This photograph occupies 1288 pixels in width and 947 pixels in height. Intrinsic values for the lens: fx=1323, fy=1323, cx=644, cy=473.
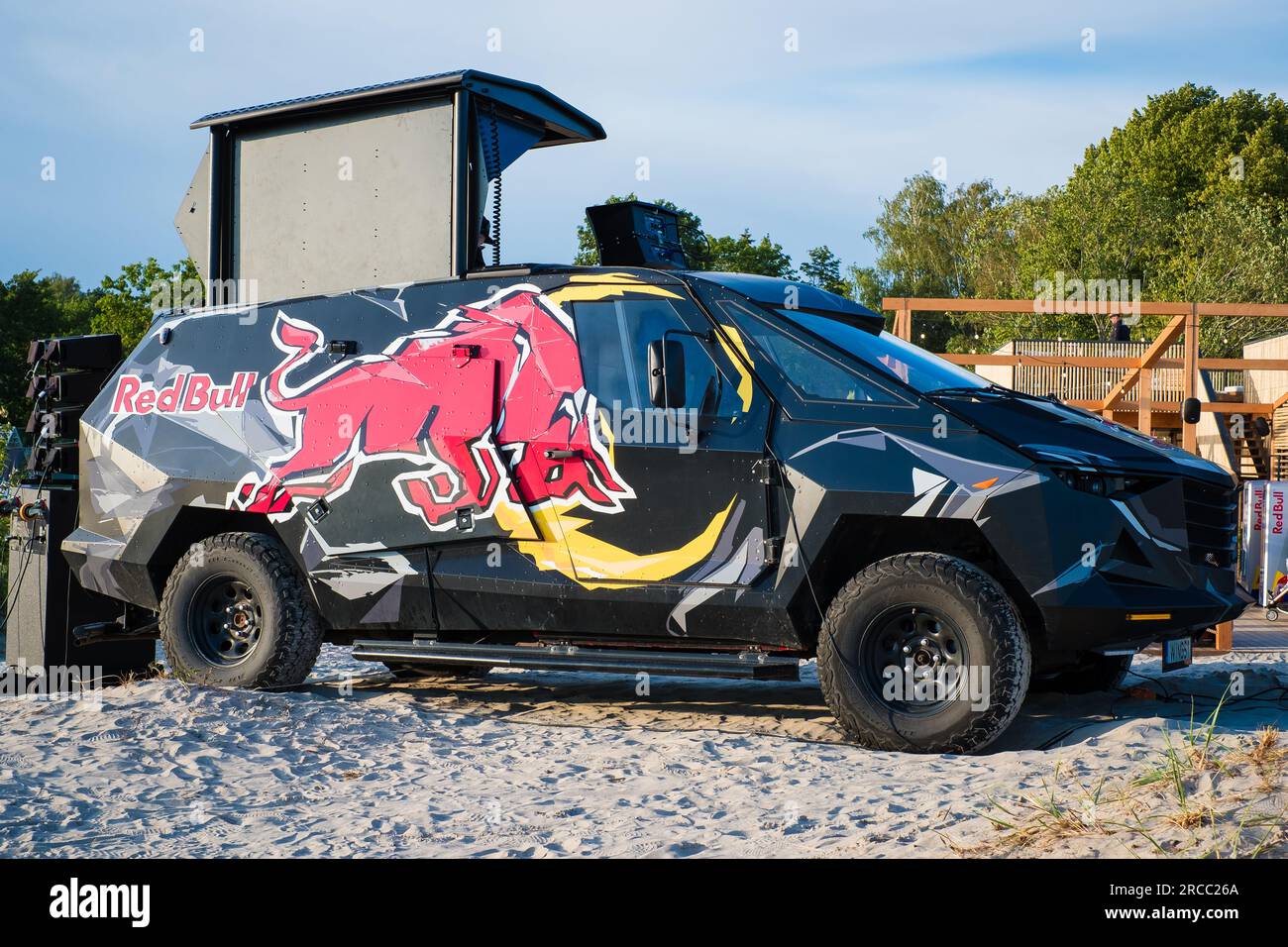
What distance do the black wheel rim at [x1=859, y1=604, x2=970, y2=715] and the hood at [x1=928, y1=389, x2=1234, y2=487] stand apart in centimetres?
93

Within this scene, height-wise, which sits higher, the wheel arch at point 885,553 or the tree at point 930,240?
the tree at point 930,240

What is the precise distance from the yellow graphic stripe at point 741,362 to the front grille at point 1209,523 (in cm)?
212

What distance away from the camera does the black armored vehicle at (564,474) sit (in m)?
6.18

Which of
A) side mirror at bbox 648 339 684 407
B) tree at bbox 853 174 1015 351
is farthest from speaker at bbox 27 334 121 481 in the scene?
tree at bbox 853 174 1015 351

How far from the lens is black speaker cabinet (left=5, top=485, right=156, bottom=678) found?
29.3 feet

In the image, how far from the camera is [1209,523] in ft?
21.1

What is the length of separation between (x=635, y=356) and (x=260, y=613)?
113 inches

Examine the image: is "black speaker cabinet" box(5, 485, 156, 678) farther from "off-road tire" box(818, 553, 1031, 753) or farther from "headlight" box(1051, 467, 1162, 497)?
"headlight" box(1051, 467, 1162, 497)

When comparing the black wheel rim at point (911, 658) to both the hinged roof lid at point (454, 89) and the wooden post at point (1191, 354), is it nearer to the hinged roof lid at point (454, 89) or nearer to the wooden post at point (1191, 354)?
the hinged roof lid at point (454, 89)

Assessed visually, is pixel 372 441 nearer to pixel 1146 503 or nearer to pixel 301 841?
pixel 301 841

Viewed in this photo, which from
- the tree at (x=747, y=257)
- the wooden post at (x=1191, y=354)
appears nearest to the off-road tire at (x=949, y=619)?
the wooden post at (x=1191, y=354)
